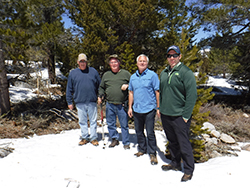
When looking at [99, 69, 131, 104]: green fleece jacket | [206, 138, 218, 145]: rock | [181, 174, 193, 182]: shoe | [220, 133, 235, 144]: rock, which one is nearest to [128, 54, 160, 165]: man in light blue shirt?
[99, 69, 131, 104]: green fleece jacket

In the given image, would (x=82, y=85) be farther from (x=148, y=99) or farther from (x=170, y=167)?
(x=170, y=167)

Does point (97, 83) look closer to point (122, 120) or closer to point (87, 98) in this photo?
point (87, 98)

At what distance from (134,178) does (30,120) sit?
4883 mm

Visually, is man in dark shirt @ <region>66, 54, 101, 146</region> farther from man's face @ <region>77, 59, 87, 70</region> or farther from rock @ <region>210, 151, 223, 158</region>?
rock @ <region>210, 151, 223, 158</region>

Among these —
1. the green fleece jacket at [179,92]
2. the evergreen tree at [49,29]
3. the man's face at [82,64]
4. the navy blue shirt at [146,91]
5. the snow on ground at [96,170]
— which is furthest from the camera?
the evergreen tree at [49,29]

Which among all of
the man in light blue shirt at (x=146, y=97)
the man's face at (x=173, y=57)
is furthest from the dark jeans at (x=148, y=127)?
the man's face at (x=173, y=57)

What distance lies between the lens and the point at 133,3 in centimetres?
822

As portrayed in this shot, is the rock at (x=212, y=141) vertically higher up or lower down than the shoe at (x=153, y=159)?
lower down

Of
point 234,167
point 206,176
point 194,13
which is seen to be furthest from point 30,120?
point 194,13

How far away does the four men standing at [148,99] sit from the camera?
9.94 ft

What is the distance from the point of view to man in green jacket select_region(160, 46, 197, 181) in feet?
9.54

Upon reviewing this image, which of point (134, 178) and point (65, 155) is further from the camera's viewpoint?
point (65, 155)

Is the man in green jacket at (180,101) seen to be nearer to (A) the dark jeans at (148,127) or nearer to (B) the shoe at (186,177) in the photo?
(B) the shoe at (186,177)

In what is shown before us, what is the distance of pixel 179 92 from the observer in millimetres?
3020
